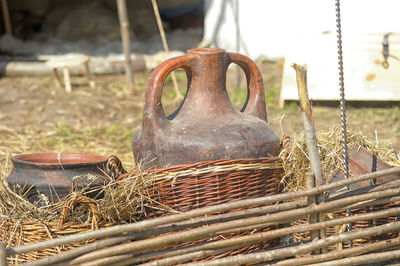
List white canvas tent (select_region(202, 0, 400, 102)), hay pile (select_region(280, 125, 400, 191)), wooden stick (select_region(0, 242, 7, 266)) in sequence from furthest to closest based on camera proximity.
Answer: white canvas tent (select_region(202, 0, 400, 102)) < hay pile (select_region(280, 125, 400, 191)) < wooden stick (select_region(0, 242, 7, 266))

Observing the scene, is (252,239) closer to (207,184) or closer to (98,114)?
(207,184)

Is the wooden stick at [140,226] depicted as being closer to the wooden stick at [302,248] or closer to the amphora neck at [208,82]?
the wooden stick at [302,248]

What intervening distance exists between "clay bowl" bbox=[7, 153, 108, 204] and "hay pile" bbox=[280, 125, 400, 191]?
0.98 meters

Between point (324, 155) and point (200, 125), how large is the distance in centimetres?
75

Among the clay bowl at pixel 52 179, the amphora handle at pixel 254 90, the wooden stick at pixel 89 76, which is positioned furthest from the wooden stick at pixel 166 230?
the wooden stick at pixel 89 76

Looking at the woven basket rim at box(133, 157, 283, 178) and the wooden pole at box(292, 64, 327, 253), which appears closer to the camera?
the wooden pole at box(292, 64, 327, 253)

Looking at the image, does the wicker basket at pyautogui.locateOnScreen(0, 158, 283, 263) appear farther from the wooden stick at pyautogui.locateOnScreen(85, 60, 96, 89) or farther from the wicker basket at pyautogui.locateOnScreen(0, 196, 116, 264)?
the wooden stick at pyautogui.locateOnScreen(85, 60, 96, 89)

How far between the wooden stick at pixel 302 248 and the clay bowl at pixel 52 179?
27.9 inches

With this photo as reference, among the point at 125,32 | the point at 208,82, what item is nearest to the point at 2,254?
the point at 208,82

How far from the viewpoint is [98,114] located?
23.4ft

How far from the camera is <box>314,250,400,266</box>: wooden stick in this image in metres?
2.63

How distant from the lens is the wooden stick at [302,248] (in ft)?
8.23

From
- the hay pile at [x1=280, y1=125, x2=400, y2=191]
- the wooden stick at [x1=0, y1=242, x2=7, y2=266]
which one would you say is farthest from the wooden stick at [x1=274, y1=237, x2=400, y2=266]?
the wooden stick at [x1=0, y1=242, x2=7, y2=266]

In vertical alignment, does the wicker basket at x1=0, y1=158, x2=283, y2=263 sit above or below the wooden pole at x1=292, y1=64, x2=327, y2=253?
below
